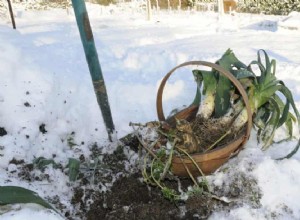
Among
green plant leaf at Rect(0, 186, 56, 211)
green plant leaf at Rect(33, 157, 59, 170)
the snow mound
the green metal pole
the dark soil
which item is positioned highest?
the green metal pole

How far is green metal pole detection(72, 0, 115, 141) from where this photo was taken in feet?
6.77

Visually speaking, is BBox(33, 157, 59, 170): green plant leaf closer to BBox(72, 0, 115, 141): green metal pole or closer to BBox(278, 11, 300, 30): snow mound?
BBox(72, 0, 115, 141): green metal pole

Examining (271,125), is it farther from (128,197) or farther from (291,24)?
(291,24)

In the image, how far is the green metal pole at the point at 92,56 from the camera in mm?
2064

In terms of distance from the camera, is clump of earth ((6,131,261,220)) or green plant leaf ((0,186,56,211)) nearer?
green plant leaf ((0,186,56,211))

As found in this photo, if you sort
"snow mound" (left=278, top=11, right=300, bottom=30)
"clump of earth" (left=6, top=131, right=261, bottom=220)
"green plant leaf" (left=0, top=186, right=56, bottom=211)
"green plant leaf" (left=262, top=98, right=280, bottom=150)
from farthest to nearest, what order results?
"snow mound" (left=278, top=11, right=300, bottom=30), "green plant leaf" (left=262, top=98, right=280, bottom=150), "clump of earth" (left=6, top=131, right=261, bottom=220), "green plant leaf" (left=0, top=186, right=56, bottom=211)

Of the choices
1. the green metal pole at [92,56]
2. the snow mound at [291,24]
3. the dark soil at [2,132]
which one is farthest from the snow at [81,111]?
the snow mound at [291,24]

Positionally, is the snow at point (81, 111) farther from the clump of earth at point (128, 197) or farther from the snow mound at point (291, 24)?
the snow mound at point (291, 24)

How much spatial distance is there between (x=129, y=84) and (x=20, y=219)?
165cm

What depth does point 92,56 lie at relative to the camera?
2.14 m

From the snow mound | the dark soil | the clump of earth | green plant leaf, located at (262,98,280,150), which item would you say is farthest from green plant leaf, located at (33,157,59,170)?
the snow mound

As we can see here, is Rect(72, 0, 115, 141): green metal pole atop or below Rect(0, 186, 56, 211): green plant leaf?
atop

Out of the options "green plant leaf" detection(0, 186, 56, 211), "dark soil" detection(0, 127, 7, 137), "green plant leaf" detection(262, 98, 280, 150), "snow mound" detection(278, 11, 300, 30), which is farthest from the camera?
"snow mound" detection(278, 11, 300, 30)

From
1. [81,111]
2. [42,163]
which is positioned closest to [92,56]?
[81,111]
